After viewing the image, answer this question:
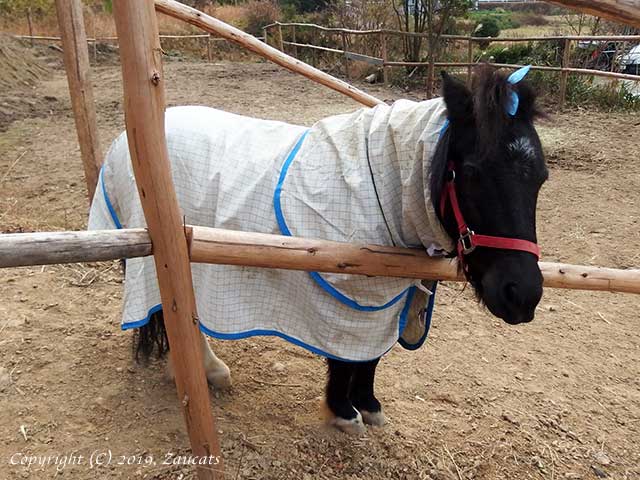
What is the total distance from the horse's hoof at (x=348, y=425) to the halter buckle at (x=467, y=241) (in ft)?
3.57

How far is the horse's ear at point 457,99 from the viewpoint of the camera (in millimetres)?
1637

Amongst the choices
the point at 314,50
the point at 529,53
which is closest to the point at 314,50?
the point at 314,50

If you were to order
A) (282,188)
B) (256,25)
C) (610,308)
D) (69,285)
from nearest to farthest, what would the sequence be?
(282,188), (69,285), (610,308), (256,25)

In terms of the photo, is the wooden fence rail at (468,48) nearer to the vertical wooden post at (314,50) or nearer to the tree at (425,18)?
the vertical wooden post at (314,50)

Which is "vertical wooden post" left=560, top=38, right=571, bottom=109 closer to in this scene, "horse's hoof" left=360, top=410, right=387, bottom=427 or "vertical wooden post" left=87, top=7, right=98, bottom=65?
"horse's hoof" left=360, top=410, right=387, bottom=427

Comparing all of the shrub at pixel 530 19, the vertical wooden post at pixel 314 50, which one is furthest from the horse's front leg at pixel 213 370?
the shrub at pixel 530 19

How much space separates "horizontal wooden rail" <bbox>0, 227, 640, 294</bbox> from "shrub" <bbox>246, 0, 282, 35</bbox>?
A: 733 inches

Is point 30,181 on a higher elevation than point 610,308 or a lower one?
higher

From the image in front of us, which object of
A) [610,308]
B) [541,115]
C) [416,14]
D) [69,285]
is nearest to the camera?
[541,115]

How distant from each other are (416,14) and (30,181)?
9.77 meters

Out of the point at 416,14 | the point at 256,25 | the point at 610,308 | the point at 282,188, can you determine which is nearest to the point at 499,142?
the point at 282,188

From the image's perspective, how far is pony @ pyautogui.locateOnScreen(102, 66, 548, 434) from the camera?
1588 mm

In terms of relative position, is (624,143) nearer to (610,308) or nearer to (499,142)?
(610,308)

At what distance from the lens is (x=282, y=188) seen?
1.89 meters
